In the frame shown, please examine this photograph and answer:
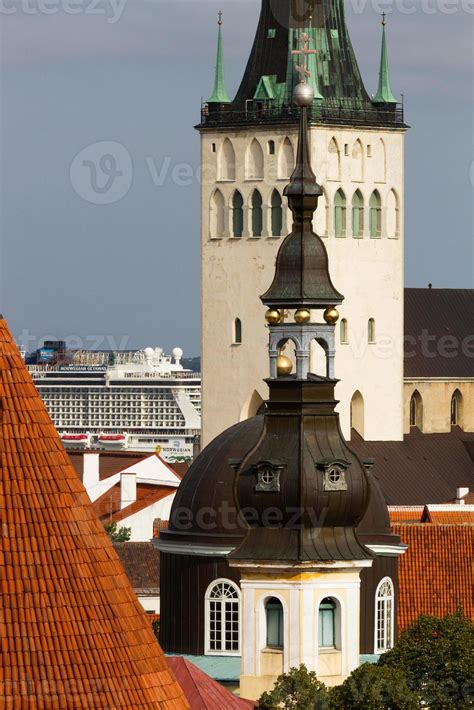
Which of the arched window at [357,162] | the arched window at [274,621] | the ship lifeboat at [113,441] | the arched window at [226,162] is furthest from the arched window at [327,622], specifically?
the ship lifeboat at [113,441]

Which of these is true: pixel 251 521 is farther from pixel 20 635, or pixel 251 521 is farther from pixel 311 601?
pixel 20 635

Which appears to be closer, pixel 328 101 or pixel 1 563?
pixel 1 563

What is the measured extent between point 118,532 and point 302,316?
130ft

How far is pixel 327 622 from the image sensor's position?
3142 cm

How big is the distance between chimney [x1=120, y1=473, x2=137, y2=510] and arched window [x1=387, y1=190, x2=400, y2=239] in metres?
8.76

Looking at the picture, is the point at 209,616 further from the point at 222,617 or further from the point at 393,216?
the point at 393,216

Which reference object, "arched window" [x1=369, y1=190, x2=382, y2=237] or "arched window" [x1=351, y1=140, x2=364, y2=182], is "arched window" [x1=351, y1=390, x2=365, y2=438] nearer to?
"arched window" [x1=369, y1=190, x2=382, y2=237]

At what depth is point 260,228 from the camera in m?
77.4

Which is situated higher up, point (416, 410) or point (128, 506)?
point (416, 410)

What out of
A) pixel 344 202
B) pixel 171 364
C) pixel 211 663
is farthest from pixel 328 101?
pixel 171 364

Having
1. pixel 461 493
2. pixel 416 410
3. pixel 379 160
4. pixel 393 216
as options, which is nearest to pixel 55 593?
pixel 461 493

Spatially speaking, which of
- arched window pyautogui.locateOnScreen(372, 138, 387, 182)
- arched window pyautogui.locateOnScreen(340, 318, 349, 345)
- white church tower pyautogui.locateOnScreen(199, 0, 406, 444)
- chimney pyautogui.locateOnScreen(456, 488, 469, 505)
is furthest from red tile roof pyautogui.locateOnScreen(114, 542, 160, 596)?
arched window pyautogui.locateOnScreen(372, 138, 387, 182)

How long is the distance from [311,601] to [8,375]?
13.5 m

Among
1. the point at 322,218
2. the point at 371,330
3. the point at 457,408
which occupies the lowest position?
the point at 457,408
